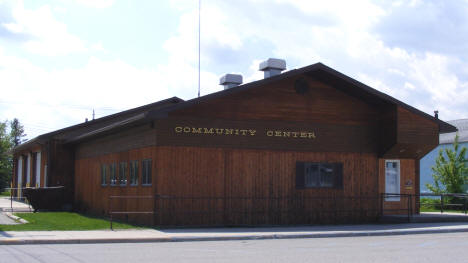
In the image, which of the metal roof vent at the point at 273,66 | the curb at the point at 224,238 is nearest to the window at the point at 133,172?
the curb at the point at 224,238

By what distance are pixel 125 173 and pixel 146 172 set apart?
116 inches

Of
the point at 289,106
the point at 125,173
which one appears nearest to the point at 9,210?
the point at 125,173

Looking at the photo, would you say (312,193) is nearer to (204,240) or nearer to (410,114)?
(410,114)

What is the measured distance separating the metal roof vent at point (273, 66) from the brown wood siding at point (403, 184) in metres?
5.60

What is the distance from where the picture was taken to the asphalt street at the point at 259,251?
12820mm

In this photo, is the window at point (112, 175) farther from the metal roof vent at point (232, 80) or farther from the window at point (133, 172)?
the metal roof vent at point (232, 80)

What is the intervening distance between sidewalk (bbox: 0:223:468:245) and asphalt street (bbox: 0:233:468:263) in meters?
0.68

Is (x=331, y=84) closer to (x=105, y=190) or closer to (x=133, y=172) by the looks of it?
(x=133, y=172)

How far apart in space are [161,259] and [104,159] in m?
16.5

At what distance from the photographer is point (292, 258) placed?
1293 centimetres

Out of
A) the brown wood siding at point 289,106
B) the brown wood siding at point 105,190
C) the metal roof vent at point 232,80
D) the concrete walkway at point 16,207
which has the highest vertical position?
the metal roof vent at point 232,80

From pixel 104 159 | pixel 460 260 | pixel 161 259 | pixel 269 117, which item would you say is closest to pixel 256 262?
pixel 161 259

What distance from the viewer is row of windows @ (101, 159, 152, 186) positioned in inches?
880

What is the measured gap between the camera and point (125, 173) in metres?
25.0
